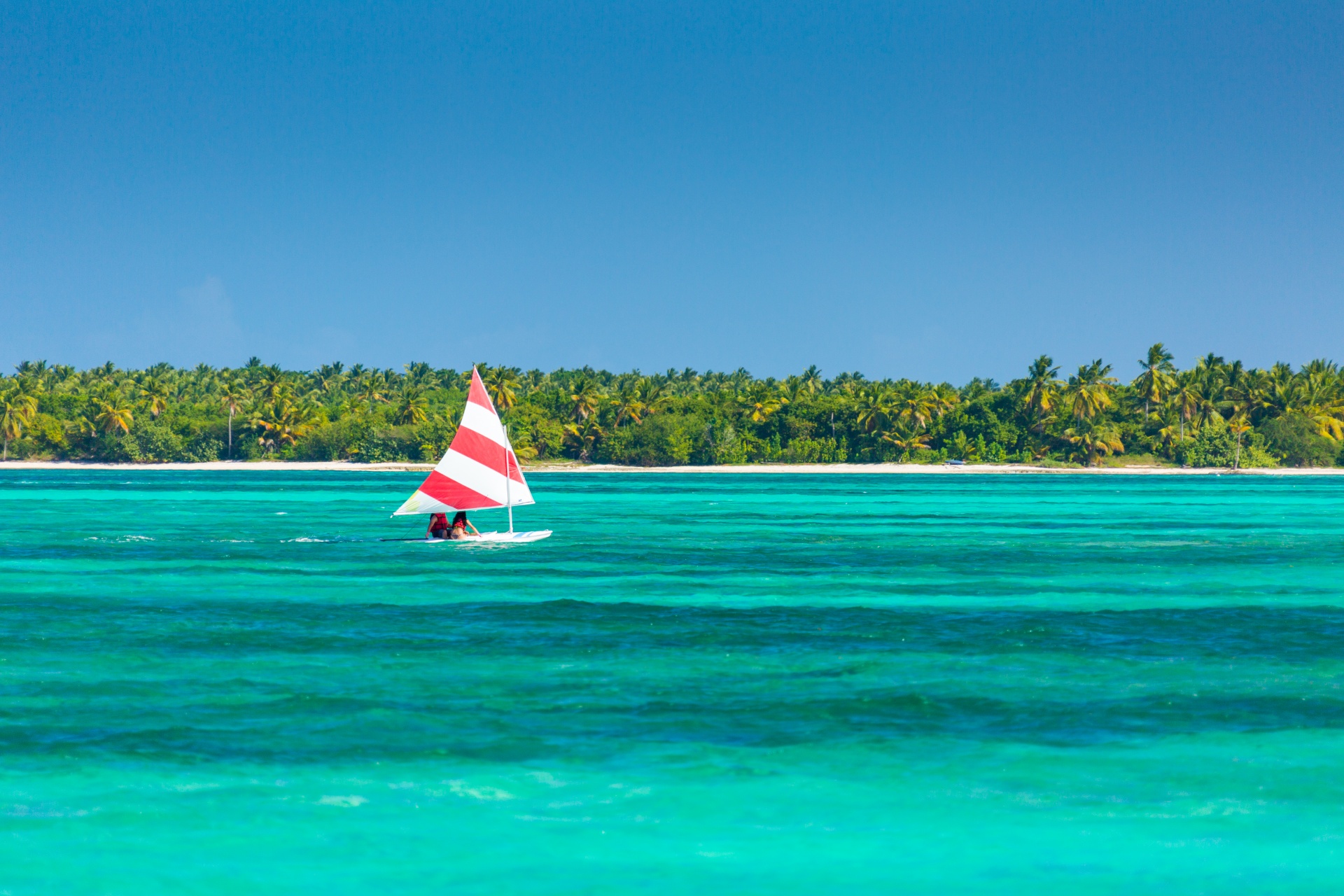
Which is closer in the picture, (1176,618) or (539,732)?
(539,732)

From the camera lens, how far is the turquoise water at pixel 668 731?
1059cm

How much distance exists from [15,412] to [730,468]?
84.1m

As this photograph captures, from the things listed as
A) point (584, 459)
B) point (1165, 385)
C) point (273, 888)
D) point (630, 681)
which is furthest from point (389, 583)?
point (1165, 385)

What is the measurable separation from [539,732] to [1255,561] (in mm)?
29544

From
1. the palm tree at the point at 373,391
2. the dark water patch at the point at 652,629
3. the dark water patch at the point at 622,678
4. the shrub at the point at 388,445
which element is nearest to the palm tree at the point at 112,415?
the shrub at the point at 388,445

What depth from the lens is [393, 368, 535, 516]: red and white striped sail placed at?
38.8 metres

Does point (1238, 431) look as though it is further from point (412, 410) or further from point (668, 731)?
point (668, 731)

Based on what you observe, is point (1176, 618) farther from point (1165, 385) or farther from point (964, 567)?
point (1165, 385)

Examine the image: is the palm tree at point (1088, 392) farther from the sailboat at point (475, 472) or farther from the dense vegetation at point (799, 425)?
the sailboat at point (475, 472)

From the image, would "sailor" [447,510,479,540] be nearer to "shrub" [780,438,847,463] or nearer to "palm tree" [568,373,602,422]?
"shrub" [780,438,847,463]

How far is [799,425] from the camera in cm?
15388

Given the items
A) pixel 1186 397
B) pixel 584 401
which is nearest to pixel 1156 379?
pixel 1186 397

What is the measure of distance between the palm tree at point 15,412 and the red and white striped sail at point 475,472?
13422 centimetres

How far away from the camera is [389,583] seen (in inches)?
1209
